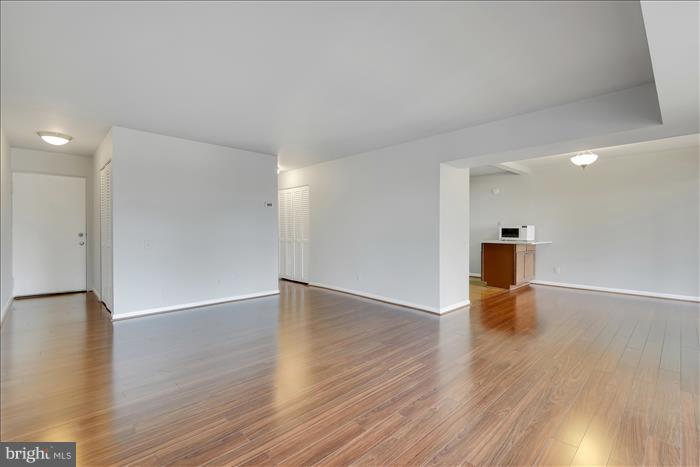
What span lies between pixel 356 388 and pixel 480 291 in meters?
4.61

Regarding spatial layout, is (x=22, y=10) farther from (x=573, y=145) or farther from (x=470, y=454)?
(x=573, y=145)

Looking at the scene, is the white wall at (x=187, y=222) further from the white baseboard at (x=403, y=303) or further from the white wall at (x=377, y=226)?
the white baseboard at (x=403, y=303)

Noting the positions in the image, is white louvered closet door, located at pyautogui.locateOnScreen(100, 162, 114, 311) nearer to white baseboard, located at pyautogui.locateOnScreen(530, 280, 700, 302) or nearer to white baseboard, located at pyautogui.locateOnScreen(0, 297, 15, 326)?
white baseboard, located at pyautogui.locateOnScreen(0, 297, 15, 326)

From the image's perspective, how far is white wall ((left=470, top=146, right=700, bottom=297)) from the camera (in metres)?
5.55

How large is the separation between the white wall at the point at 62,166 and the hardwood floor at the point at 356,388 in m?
2.10

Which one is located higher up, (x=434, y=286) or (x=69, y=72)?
(x=69, y=72)

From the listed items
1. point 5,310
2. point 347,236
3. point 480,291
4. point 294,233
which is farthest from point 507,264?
point 5,310

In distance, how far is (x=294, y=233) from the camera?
7.53 meters

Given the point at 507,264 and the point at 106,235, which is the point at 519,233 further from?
the point at 106,235

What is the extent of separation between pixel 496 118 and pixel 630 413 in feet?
10.1

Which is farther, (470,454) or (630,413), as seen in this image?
(630,413)

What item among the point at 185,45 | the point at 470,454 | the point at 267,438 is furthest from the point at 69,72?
A: the point at 470,454

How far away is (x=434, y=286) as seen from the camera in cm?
474

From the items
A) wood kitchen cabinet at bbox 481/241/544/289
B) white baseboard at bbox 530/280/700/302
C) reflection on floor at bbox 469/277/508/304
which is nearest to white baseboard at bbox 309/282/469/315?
reflection on floor at bbox 469/277/508/304
